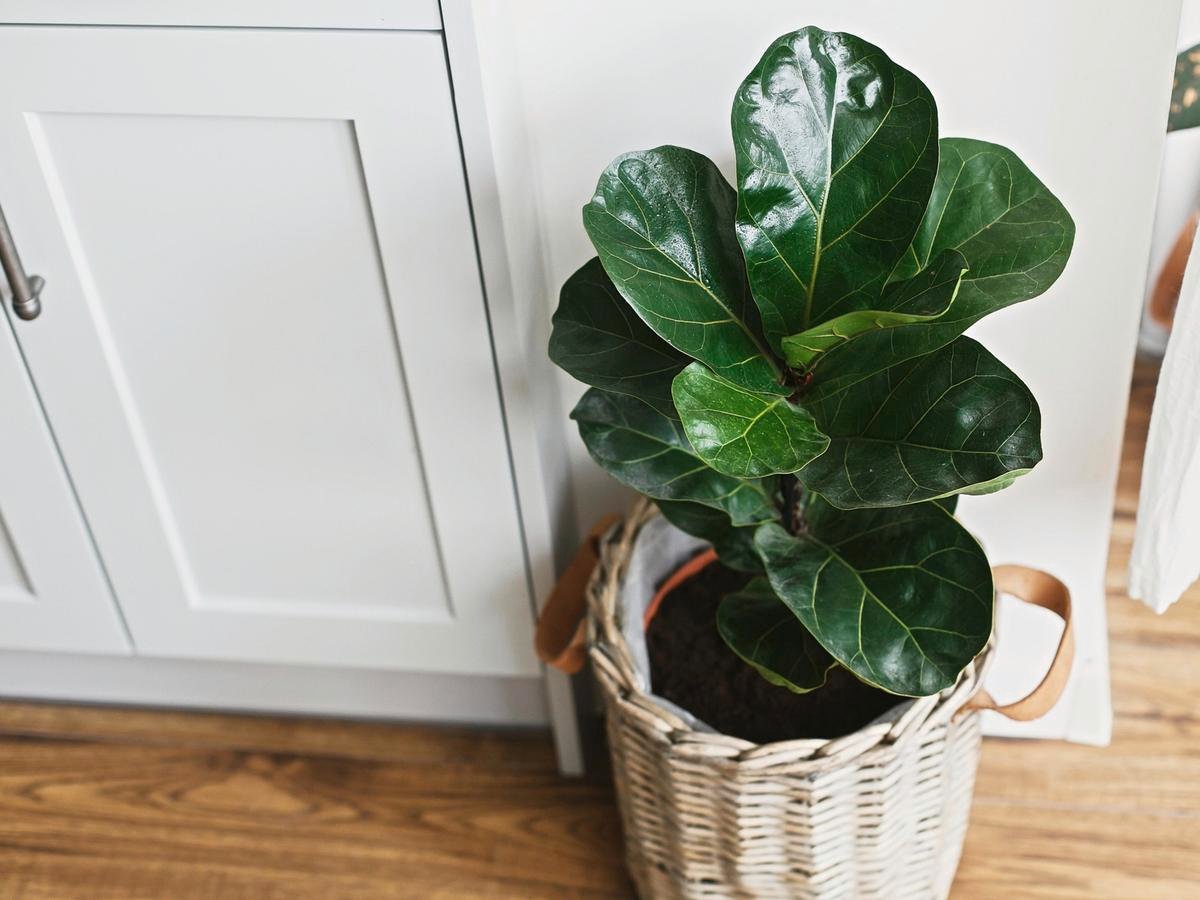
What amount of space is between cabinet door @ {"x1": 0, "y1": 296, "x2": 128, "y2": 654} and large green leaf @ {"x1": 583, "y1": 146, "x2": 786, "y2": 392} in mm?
629

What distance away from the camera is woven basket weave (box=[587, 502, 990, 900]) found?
1.04 meters

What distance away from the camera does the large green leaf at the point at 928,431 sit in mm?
843

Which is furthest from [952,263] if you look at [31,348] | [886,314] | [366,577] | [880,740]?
[31,348]

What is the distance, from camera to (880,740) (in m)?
1.04

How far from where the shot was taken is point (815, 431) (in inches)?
34.9

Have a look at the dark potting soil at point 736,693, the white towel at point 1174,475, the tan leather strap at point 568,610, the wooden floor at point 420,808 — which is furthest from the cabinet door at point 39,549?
the white towel at point 1174,475

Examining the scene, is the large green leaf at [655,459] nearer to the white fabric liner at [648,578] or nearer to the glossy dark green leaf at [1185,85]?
the white fabric liner at [648,578]

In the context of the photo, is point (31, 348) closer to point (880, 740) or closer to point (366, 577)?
point (366, 577)

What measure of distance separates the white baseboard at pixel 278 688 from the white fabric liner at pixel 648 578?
28 cm

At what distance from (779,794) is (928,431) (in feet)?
1.17

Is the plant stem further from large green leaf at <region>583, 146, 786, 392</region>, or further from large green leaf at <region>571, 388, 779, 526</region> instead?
large green leaf at <region>583, 146, 786, 392</region>

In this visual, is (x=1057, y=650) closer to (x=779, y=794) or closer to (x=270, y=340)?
(x=779, y=794)

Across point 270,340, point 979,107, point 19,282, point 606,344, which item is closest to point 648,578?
point 606,344

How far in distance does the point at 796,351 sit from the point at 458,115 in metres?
0.33
